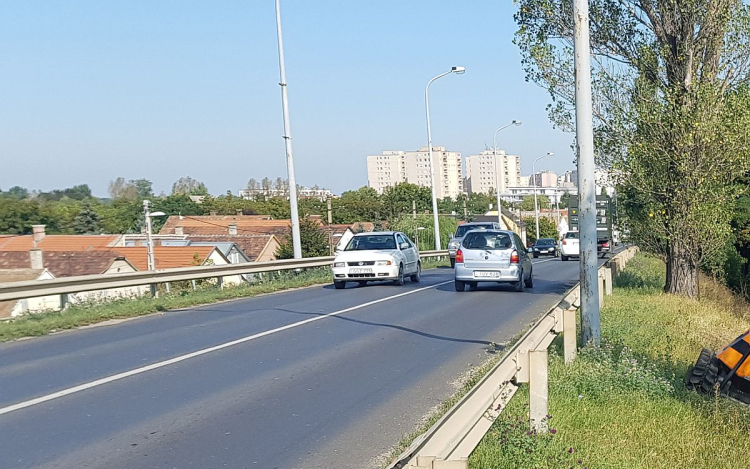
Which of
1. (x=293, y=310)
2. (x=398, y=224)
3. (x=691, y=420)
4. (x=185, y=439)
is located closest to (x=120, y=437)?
(x=185, y=439)

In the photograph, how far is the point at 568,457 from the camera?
5.38 m

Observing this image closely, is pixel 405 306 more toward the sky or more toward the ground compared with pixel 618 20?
more toward the ground

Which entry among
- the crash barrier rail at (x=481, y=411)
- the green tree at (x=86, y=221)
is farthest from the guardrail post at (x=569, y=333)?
the green tree at (x=86, y=221)

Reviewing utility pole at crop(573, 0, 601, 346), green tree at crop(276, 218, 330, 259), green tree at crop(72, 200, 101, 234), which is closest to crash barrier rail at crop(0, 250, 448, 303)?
utility pole at crop(573, 0, 601, 346)

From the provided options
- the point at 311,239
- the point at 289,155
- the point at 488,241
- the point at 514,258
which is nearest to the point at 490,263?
the point at 514,258

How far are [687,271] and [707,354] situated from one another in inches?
459

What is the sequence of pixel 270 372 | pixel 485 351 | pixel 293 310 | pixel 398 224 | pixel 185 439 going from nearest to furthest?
pixel 185 439 → pixel 270 372 → pixel 485 351 → pixel 293 310 → pixel 398 224

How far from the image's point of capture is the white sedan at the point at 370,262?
2205 centimetres

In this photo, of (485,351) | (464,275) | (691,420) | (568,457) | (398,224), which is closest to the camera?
(568,457)

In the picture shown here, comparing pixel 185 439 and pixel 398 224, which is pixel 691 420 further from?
pixel 398 224

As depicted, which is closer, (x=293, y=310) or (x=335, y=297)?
(x=293, y=310)

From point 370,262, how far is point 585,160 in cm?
1228

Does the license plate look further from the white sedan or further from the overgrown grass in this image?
the overgrown grass

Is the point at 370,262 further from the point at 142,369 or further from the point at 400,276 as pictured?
the point at 142,369
